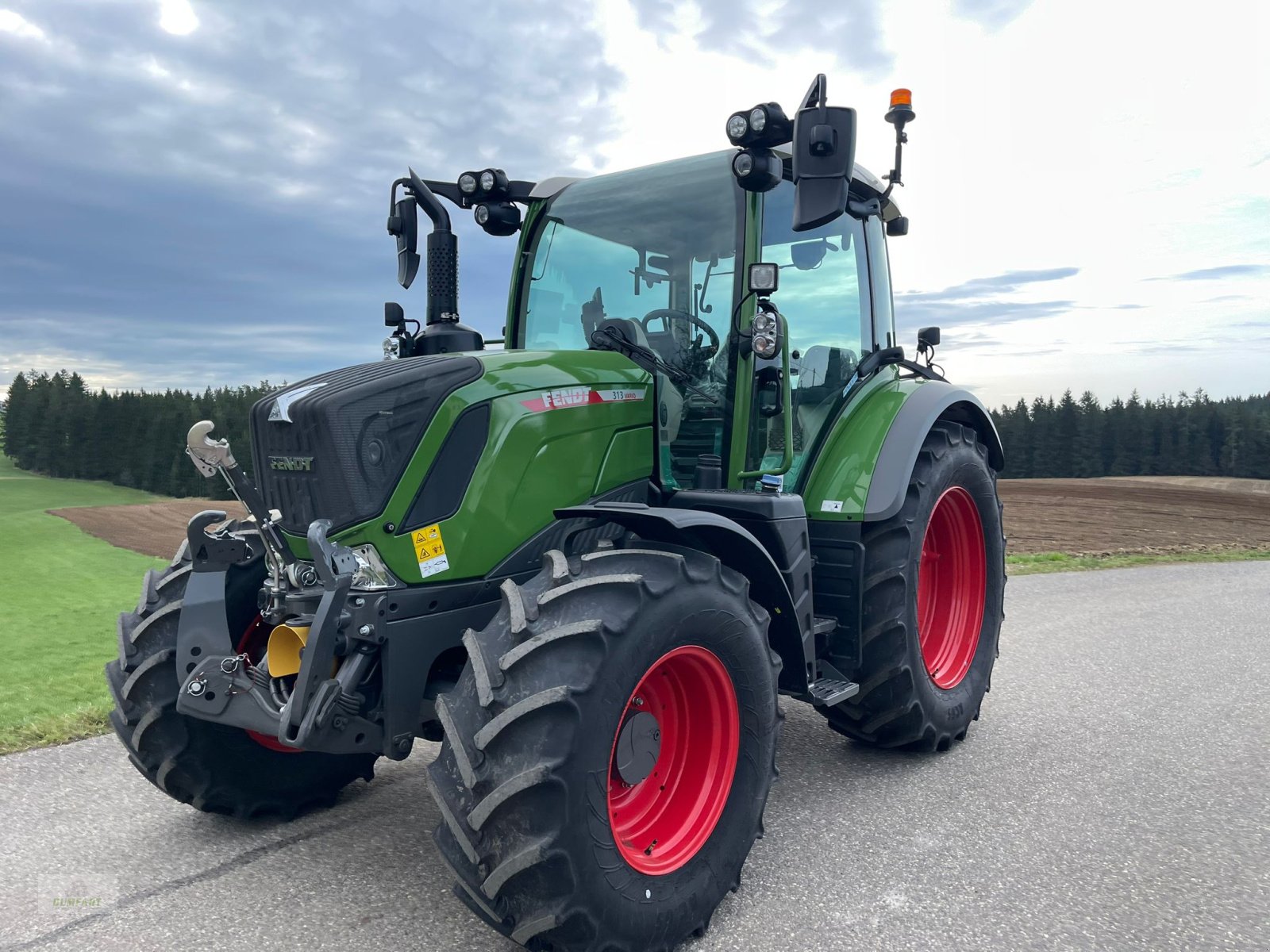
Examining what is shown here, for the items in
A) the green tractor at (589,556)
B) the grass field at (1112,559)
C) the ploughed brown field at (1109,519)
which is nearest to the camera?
the green tractor at (589,556)

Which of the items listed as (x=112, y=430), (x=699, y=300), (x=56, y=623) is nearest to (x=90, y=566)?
(x=56, y=623)

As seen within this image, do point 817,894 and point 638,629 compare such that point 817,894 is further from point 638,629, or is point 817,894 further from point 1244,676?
point 1244,676

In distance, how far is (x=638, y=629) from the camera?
2541 mm

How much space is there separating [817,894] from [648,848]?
1.88 feet

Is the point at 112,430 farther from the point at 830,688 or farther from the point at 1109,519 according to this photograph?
the point at 830,688

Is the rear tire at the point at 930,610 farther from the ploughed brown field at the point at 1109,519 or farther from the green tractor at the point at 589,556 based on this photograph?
the ploughed brown field at the point at 1109,519

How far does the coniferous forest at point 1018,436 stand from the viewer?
51.8 meters

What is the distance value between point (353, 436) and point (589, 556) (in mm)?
812

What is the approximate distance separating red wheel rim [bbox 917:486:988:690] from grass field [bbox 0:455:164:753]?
4.07 m

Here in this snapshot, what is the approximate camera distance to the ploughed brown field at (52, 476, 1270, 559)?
14.4 meters

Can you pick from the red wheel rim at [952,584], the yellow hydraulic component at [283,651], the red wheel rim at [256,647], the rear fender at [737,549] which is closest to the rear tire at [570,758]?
the rear fender at [737,549]

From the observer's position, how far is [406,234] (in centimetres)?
395

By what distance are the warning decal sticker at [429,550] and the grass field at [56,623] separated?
2699 millimetres

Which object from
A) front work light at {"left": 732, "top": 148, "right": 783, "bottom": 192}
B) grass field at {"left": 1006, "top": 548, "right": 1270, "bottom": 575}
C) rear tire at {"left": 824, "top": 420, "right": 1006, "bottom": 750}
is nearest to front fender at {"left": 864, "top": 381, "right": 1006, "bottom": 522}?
rear tire at {"left": 824, "top": 420, "right": 1006, "bottom": 750}
